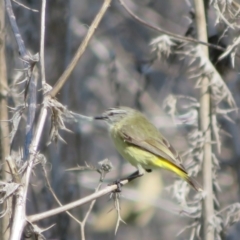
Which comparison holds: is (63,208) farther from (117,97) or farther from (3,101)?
(117,97)

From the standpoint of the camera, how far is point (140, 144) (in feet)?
13.8

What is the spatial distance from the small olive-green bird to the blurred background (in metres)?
0.15

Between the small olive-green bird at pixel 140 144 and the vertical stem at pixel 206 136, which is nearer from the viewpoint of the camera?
the vertical stem at pixel 206 136

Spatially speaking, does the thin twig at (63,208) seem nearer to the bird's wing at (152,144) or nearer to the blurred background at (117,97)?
the blurred background at (117,97)

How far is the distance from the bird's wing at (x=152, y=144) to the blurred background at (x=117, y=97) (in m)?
0.14

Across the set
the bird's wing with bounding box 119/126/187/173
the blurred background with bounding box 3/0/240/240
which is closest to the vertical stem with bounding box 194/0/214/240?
the blurred background with bounding box 3/0/240/240

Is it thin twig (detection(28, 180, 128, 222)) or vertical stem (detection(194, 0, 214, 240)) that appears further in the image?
vertical stem (detection(194, 0, 214, 240))

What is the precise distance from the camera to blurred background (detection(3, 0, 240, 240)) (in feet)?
14.4

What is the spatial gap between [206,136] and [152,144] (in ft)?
2.20

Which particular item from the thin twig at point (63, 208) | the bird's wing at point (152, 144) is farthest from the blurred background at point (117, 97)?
the thin twig at point (63, 208)

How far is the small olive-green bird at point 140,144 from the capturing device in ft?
13.4

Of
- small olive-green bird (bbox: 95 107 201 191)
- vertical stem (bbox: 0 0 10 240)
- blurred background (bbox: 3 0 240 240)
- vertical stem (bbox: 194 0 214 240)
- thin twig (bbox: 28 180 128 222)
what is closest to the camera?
thin twig (bbox: 28 180 128 222)

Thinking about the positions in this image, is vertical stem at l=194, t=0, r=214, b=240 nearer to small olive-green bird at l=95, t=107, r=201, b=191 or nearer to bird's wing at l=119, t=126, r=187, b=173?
small olive-green bird at l=95, t=107, r=201, b=191

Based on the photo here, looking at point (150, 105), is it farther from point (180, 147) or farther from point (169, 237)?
point (169, 237)
